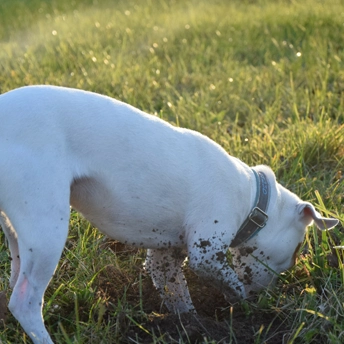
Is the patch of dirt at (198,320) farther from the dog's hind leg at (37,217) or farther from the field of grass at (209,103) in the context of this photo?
the dog's hind leg at (37,217)

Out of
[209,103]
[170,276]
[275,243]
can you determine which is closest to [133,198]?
[170,276]

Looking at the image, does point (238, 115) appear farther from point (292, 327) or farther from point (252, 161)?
point (292, 327)

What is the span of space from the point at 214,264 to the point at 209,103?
2.98 meters

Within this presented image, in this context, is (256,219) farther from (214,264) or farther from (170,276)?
(170,276)

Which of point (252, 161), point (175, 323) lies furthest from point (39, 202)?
point (252, 161)

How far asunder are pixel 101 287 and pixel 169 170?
86 centimetres

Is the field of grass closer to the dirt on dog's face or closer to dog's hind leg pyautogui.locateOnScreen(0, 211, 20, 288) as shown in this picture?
the dirt on dog's face

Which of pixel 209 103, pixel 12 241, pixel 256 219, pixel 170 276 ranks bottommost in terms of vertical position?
pixel 209 103

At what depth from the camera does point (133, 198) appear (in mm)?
2732

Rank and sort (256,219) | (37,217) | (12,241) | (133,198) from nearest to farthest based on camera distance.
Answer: (37,217)
(133,198)
(12,241)
(256,219)

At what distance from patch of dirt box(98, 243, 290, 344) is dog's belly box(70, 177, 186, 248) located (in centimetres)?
28

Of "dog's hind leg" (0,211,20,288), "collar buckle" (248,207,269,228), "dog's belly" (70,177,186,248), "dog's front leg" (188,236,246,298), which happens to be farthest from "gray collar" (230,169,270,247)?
"dog's hind leg" (0,211,20,288)

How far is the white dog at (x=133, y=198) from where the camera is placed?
2.47 metres

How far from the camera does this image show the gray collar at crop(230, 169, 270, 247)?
3014 mm
